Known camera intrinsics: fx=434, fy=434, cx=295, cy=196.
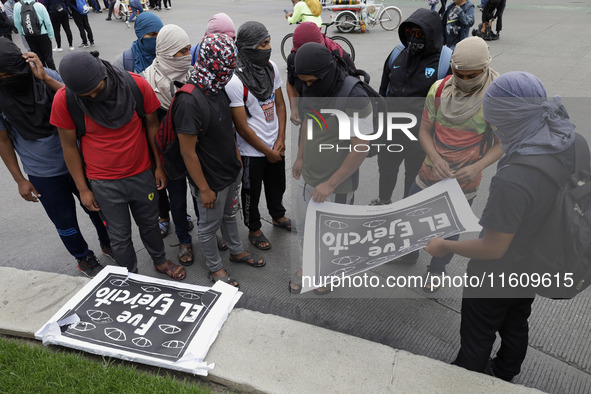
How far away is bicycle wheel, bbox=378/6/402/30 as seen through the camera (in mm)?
12734

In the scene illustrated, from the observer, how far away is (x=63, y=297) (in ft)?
9.09

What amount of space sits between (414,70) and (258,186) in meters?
1.41

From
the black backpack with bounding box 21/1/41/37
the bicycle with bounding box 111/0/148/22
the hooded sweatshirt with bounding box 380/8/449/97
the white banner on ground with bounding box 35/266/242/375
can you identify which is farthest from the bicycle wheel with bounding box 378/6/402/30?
the white banner on ground with bounding box 35/266/242/375

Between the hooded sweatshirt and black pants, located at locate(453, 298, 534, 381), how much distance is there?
5.06 feet

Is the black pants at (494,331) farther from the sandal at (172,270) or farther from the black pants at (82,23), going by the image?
the black pants at (82,23)

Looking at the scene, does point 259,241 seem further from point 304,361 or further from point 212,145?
point 304,361

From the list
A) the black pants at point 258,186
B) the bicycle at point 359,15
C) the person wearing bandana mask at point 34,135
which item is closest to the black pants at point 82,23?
the bicycle at point 359,15

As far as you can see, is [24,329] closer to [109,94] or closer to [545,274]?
[109,94]

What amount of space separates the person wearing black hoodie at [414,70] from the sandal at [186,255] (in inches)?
66.3

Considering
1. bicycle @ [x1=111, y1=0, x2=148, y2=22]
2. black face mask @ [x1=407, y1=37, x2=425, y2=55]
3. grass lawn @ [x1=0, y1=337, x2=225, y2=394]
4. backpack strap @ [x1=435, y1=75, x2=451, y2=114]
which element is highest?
black face mask @ [x1=407, y1=37, x2=425, y2=55]

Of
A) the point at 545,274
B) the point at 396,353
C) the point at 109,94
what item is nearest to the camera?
the point at 545,274

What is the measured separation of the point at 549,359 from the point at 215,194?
217 cm

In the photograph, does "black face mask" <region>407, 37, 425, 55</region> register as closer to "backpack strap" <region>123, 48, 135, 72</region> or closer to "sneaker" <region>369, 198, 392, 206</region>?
"sneaker" <region>369, 198, 392, 206</region>

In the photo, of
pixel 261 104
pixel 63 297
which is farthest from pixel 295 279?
pixel 63 297
